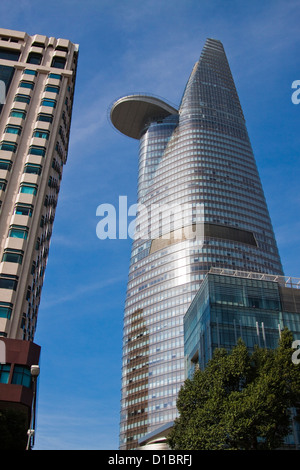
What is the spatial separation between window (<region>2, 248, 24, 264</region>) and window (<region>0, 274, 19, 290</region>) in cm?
227

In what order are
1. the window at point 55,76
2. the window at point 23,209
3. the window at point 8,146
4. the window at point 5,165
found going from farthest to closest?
the window at point 55,76 < the window at point 8,146 < the window at point 5,165 < the window at point 23,209

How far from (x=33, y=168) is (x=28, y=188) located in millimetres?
4021

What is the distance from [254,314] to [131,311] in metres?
124

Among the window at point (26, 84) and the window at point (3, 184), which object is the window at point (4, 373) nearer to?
the window at point (3, 184)

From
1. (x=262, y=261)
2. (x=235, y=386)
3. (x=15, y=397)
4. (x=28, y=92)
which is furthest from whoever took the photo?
(x=262, y=261)

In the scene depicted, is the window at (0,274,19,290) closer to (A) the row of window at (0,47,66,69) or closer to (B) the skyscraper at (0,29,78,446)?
(B) the skyscraper at (0,29,78,446)

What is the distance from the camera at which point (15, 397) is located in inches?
1811

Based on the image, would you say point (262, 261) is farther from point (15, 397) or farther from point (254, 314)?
point (15, 397)

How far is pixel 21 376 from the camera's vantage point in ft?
157

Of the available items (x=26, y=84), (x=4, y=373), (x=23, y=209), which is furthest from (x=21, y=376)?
(x=26, y=84)

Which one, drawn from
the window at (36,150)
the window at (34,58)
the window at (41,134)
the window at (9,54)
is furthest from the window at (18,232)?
the window at (9,54)

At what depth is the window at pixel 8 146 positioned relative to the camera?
67875mm

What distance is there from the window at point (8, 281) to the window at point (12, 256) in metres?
2.27
